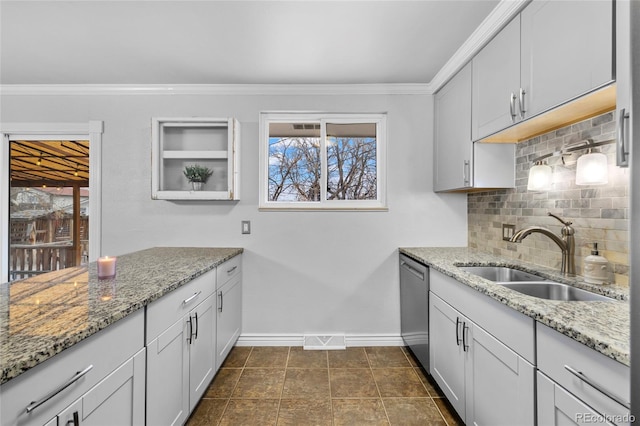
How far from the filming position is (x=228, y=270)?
238cm

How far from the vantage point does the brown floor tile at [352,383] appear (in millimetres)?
2025

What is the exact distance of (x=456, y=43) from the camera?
2102mm

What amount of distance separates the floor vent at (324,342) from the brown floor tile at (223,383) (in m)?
0.65

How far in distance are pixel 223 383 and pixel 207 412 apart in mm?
304

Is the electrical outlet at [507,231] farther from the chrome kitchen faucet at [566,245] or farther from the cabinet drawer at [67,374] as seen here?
the cabinet drawer at [67,374]

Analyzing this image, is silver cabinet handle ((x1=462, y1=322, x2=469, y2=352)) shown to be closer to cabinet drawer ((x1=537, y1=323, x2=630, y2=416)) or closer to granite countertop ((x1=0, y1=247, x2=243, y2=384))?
cabinet drawer ((x1=537, y1=323, x2=630, y2=416))

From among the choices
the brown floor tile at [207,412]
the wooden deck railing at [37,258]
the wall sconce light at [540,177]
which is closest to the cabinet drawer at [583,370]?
the wall sconce light at [540,177]

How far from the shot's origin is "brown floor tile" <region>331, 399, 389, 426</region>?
176 cm

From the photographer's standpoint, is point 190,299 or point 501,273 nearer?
point 190,299

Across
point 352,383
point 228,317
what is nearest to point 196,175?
point 228,317

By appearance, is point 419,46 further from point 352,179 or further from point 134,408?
point 134,408

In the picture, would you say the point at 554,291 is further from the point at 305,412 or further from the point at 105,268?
the point at 105,268

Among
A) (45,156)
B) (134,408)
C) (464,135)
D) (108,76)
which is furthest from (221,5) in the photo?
(45,156)

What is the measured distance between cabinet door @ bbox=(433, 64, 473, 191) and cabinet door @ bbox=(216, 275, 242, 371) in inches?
77.8
